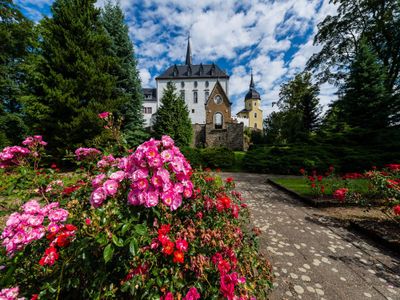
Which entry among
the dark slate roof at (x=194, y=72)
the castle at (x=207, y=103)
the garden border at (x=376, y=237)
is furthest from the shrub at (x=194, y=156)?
the dark slate roof at (x=194, y=72)

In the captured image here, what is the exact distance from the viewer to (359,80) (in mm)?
11414

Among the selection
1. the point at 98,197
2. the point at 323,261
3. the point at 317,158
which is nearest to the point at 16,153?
the point at 98,197

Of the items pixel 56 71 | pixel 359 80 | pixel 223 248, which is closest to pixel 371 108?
pixel 359 80

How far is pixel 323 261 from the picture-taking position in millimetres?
2152

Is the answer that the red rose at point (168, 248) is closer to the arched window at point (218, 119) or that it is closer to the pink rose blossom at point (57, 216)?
the pink rose blossom at point (57, 216)

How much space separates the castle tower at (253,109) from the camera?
149 feet

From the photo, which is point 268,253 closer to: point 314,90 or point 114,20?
point 114,20

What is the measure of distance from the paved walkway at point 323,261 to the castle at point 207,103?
13.8m

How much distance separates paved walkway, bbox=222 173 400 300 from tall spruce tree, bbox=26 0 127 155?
8.99 metres

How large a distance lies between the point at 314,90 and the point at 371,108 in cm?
957

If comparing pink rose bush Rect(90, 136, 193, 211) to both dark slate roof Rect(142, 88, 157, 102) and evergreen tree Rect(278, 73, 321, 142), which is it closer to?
evergreen tree Rect(278, 73, 321, 142)

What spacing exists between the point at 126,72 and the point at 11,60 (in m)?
10.7

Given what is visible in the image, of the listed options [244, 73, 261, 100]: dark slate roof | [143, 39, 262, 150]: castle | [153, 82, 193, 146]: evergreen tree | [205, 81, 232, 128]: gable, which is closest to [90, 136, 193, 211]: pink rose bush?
[143, 39, 262, 150]: castle

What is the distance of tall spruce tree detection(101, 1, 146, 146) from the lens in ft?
40.5
